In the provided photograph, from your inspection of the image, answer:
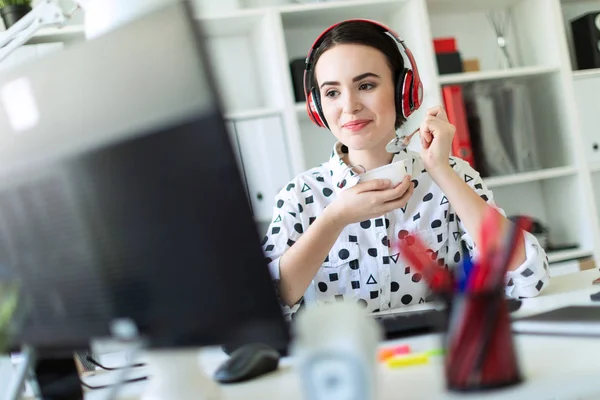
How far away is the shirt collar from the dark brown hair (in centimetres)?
11

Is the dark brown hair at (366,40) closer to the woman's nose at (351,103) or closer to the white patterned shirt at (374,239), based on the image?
the woman's nose at (351,103)

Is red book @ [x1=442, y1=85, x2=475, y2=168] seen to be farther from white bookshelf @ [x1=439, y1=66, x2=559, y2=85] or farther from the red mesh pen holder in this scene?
the red mesh pen holder

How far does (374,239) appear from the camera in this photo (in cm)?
150

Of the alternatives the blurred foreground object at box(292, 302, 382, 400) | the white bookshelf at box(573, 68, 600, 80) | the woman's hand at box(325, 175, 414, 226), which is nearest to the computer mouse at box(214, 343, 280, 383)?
the blurred foreground object at box(292, 302, 382, 400)

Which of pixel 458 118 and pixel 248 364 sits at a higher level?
pixel 458 118

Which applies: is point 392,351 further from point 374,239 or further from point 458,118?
point 458,118

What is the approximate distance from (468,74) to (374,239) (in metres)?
1.37

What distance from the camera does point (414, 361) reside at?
723 millimetres

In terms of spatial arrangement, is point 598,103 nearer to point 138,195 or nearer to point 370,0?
point 370,0

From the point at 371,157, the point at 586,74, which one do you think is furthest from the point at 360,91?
the point at 586,74

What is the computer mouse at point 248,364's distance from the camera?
763 millimetres

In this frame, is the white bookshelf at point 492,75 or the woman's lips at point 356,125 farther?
the white bookshelf at point 492,75

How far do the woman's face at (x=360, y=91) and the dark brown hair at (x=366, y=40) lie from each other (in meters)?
0.01

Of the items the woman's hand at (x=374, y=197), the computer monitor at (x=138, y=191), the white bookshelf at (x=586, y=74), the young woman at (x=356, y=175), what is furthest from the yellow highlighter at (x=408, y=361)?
the white bookshelf at (x=586, y=74)
